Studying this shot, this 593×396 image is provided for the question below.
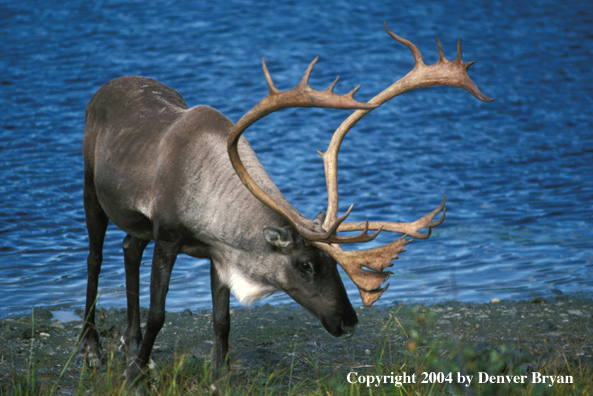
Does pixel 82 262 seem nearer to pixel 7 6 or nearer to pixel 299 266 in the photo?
pixel 299 266

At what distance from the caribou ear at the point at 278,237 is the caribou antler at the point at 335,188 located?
86mm

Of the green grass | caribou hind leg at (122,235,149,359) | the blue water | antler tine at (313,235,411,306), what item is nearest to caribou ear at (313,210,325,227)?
antler tine at (313,235,411,306)

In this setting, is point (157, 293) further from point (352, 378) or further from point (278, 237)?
point (352, 378)

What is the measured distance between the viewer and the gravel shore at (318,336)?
4555mm

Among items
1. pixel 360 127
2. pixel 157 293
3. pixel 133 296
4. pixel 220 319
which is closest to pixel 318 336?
pixel 220 319

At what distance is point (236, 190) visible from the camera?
4234mm

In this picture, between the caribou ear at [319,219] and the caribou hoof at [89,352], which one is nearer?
the caribou ear at [319,219]

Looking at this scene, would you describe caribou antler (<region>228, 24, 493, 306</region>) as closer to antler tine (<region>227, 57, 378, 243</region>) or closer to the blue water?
antler tine (<region>227, 57, 378, 243</region>)

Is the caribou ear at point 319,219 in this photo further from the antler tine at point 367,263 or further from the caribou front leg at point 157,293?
the caribou front leg at point 157,293

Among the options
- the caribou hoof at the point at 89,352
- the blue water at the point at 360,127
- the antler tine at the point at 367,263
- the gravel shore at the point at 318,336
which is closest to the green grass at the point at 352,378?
the gravel shore at the point at 318,336

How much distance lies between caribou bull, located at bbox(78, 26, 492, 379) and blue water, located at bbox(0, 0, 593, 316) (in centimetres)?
212

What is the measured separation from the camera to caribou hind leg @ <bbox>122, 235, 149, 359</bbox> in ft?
16.2

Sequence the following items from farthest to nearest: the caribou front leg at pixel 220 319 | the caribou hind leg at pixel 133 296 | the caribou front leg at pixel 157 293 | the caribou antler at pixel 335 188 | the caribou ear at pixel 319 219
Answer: the caribou hind leg at pixel 133 296, the caribou front leg at pixel 220 319, the caribou front leg at pixel 157 293, the caribou ear at pixel 319 219, the caribou antler at pixel 335 188

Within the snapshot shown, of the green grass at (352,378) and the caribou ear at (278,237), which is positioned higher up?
the caribou ear at (278,237)
